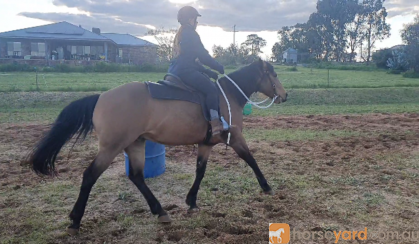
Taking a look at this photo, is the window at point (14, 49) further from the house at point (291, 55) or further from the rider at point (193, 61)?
the house at point (291, 55)

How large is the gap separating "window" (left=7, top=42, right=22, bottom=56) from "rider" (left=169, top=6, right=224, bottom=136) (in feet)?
148

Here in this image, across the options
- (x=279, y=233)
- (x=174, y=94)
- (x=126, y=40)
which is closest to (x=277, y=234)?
(x=279, y=233)

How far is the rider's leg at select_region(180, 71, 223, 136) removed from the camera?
437 centimetres

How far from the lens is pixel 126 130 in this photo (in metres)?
3.97

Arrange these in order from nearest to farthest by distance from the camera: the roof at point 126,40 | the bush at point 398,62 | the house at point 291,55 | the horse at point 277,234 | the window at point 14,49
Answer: the horse at point 277,234
the bush at point 398,62
the window at point 14,49
the roof at point 126,40
the house at point 291,55

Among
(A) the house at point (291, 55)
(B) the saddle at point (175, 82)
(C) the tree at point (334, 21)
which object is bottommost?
(B) the saddle at point (175, 82)

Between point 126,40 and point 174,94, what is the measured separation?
171 ft

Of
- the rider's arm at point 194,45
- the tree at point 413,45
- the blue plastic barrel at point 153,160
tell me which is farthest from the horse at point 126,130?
the tree at point 413,45

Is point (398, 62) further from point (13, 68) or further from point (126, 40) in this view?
point (13, 68)

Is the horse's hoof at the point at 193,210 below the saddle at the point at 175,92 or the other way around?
below

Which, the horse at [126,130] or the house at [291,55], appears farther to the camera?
the house at [291,55]

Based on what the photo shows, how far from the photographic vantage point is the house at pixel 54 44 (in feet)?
136

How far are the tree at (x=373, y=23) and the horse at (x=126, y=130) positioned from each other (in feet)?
238

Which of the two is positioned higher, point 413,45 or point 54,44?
point 54,44
